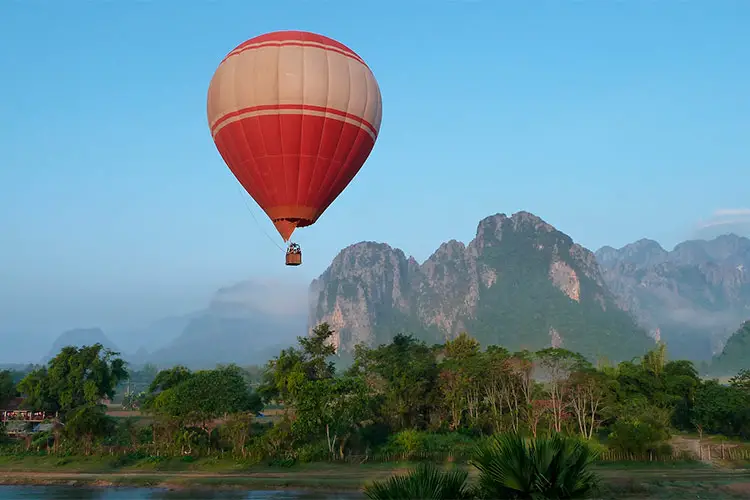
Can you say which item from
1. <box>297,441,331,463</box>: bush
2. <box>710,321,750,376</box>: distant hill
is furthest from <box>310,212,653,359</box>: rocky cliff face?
<box>297,441,331,463</box>: bush

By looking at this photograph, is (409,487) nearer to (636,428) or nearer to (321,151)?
(321,151)

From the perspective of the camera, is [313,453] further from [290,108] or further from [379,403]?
[290,108]

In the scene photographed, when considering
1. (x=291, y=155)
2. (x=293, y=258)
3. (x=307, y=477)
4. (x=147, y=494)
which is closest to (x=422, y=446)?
(x=307, y=477)

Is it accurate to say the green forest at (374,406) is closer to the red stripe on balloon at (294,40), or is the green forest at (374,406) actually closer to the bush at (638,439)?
the bush at (638,439)

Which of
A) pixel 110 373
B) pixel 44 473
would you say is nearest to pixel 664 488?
pixel 44 473

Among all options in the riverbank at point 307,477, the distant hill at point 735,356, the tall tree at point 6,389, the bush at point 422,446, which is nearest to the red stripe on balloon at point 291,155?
the riverbank at point 307,477

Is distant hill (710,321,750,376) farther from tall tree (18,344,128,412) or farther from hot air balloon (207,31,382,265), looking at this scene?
hot air balloon (207,31,382,265)

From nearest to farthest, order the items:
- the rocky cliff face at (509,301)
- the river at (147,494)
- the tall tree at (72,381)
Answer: the river at (147,494)
the tall tree at (72,381)
the rocky cliff face at (509,301)
